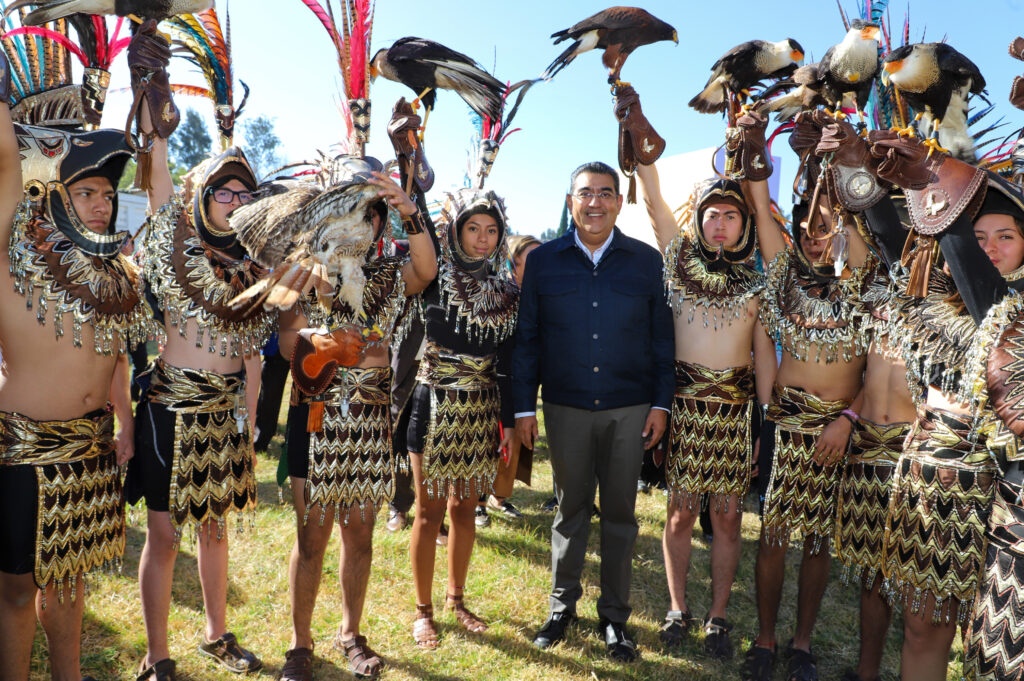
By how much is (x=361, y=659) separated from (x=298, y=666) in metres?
0.32

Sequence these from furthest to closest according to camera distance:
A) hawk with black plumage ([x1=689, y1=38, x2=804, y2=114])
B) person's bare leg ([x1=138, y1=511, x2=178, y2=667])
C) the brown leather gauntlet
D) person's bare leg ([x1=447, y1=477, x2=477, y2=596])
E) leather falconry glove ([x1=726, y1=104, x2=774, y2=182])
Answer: person's bare leg ([x1=447, y1=477, x2=477, y2=596]) → hawk with black plumage ([x1=689, y1=38, x2=804, y2=114]) → leather falconry glove ([x1=726, y1=104, x2=774, y2=182]) → person's bare leg ([x1=138, y1=511, x2=178, y2=667]) → the brown leather gauntlet

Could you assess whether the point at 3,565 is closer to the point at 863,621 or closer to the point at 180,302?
the point at 180,302

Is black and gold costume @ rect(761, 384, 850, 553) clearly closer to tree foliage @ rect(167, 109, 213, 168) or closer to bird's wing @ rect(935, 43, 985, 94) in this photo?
bird's wing @ rect(935, 43, 985, 94)

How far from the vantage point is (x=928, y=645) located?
2.61 metres

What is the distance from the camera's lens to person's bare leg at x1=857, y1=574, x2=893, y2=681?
313 cm

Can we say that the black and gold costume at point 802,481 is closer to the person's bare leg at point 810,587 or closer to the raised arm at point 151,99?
the person's bare leg at point 810,587

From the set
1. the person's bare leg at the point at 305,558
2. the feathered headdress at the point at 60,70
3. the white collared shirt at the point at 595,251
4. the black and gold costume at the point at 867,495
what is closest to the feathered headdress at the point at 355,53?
the feathered headdress at the point at 60,70

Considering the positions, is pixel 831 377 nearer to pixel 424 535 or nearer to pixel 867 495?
pixel 867 495

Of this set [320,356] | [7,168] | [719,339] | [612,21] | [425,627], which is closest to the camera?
[7,168]

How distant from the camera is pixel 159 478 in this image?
9.61 ft

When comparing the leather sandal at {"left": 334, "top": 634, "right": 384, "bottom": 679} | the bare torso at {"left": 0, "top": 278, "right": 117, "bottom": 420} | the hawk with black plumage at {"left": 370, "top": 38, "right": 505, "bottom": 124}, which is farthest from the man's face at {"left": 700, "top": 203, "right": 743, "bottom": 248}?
the bare torso at {"left": 0, "top": 278, "right": 117, "bottom": 420}

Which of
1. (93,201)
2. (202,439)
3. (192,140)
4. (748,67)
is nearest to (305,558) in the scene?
(202,439)

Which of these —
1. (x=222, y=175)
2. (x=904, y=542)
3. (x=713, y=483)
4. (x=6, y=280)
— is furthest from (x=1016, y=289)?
(x=6, y=280)

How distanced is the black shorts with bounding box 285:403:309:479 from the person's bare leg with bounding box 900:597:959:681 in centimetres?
279
